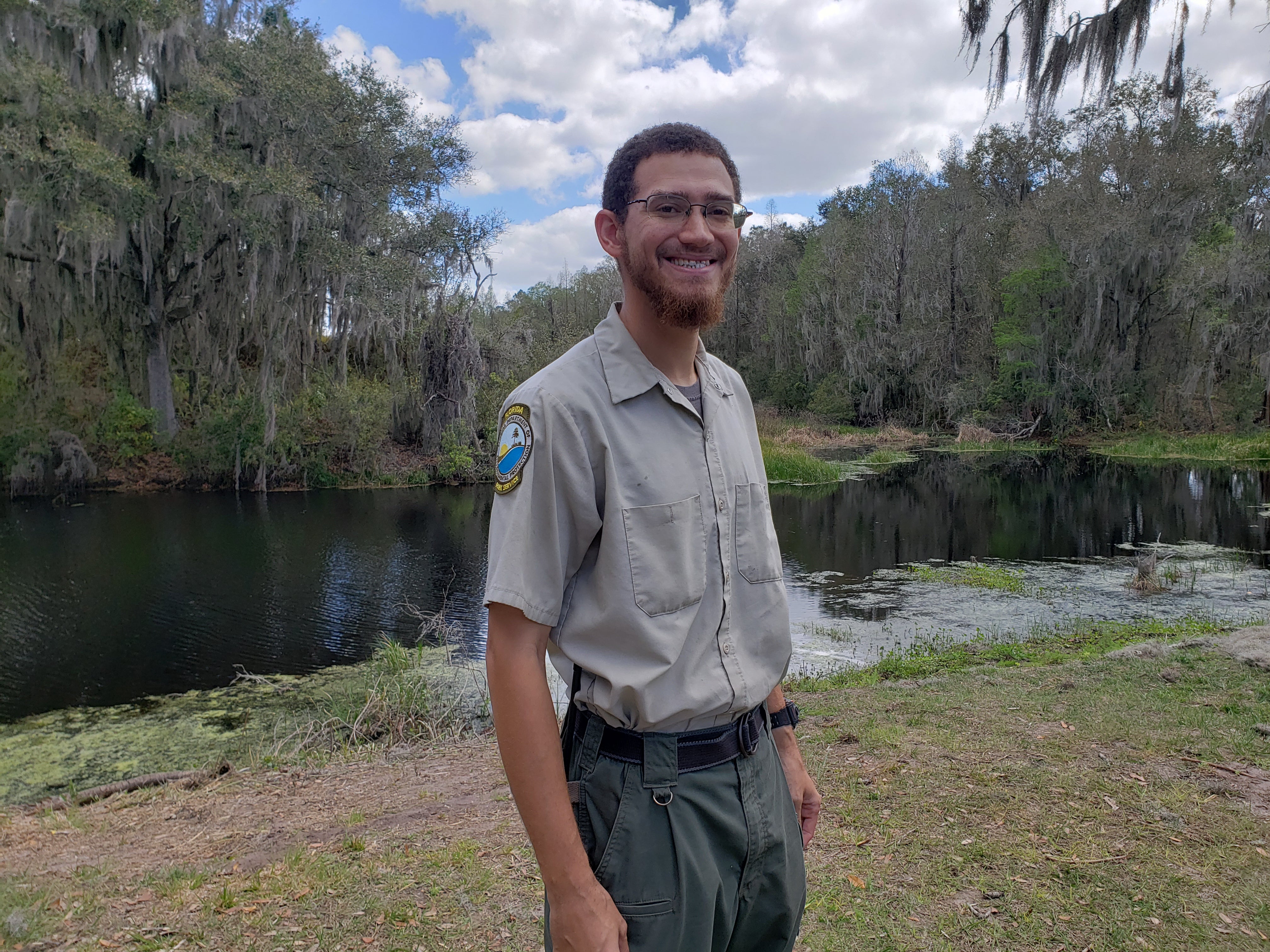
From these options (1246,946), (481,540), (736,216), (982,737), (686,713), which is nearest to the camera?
(686,713)

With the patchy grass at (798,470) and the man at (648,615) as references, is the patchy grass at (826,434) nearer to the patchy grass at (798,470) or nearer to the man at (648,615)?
the patchy grass at (798,470)

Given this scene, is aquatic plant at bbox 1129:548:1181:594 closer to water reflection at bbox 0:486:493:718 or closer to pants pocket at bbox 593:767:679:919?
water reflection at bbox 0:486:493:718

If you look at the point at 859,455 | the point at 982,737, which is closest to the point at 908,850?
the point at 982,737

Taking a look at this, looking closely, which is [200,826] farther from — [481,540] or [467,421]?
[467,421]

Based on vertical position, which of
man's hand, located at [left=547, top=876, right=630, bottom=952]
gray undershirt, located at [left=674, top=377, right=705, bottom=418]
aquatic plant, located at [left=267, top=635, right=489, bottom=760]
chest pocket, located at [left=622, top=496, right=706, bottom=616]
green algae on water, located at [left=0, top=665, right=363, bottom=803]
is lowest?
green algae on water, located at [left=0, top=665, right=363, bottom=803]

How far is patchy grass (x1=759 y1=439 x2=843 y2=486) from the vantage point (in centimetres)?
2192

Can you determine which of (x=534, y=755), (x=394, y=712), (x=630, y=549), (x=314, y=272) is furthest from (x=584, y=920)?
(x=314, y=272)

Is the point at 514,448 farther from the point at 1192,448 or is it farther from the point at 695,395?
the point at 1192,448

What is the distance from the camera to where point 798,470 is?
72.6ft

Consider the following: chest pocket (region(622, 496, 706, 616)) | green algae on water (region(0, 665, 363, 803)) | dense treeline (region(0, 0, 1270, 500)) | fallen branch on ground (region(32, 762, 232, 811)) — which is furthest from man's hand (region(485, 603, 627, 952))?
dense treeline (region(0, 0, 1270, 500))

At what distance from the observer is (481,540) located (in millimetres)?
14305

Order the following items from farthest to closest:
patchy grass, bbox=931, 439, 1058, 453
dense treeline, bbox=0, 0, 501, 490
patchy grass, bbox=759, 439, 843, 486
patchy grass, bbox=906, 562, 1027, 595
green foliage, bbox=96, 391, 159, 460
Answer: patchy grass, bbox=931, 439, 1058, 453 < patchy grass, bbox=759, 439, 843, 486 < green foliage, bbox=96, 391, 159, 460 < dense treeline, bbox=0, 0, 501, 490 < patchy grass, bbox=906, 562, 1027, 595

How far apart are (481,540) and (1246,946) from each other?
41.0ft

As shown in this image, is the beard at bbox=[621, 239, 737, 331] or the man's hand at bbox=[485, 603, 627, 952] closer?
the man's hand at bbox=[485, 603, 627, 952]
